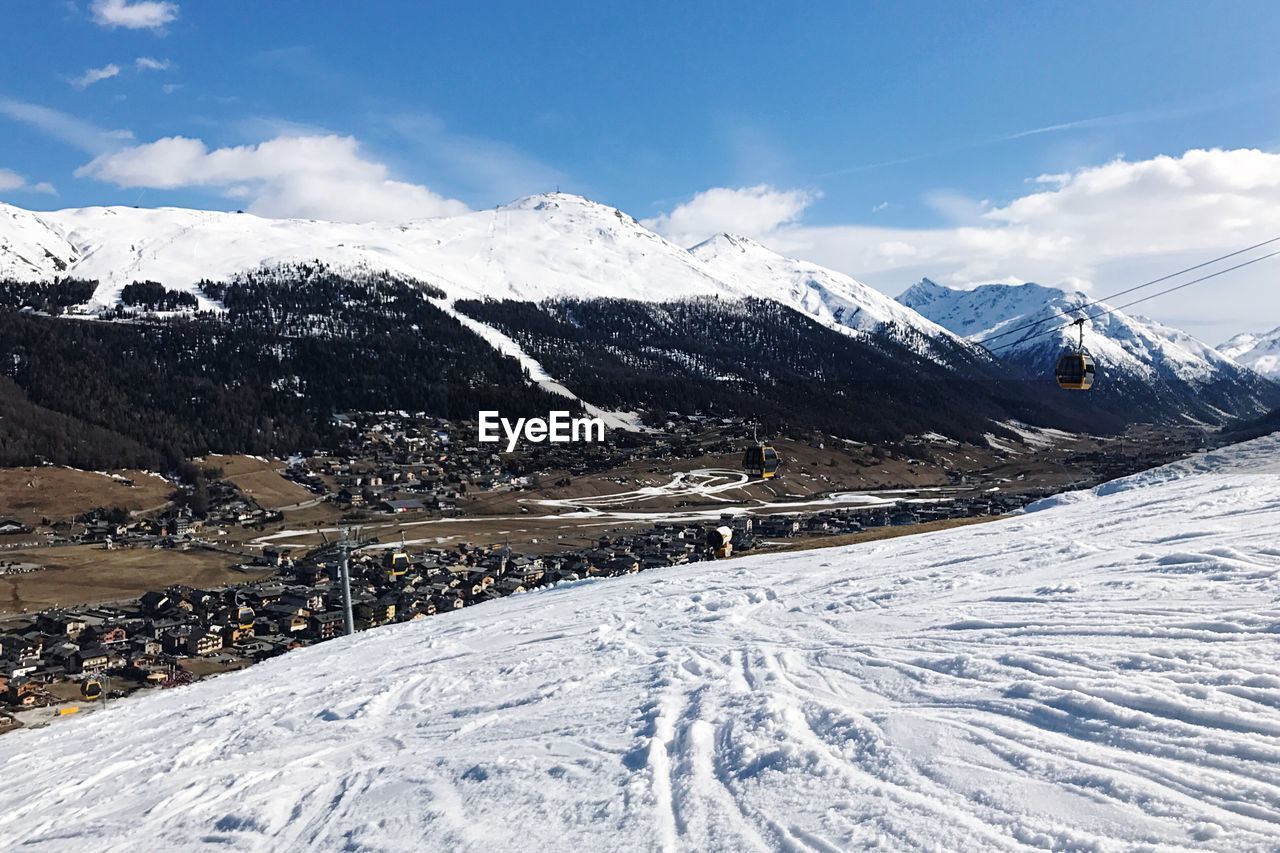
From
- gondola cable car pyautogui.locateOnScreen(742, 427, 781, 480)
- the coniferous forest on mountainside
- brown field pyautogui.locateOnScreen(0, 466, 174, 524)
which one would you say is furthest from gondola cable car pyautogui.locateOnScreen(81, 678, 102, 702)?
the coniferous forest on mountainside

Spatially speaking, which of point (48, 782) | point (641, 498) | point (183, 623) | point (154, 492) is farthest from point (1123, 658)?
point (154, 492)

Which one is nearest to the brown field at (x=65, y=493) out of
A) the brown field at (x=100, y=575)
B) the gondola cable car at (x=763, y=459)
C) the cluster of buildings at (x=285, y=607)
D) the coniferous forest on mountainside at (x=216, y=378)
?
the coniferous forest on mountainside at (x=216, y=378)

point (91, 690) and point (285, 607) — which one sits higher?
point (285, 607)

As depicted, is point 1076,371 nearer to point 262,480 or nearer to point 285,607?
point 285,607

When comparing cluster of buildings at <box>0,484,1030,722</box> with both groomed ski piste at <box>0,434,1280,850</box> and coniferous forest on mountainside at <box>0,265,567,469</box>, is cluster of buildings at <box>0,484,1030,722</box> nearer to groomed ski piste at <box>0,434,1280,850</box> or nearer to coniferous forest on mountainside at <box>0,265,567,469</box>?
groomed ski piste at <box>0,434,1280,850</box>

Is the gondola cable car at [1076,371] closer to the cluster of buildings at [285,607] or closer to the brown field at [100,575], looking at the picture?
the cluster of buildings at [285,607]

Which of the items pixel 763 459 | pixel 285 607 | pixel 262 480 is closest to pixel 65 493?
pixel 262 480

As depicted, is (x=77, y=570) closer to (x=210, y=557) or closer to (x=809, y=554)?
(x=210, y=557)
